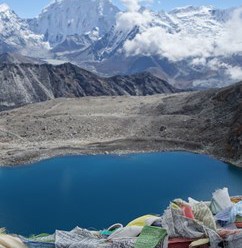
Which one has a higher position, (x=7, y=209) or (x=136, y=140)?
(x=7, y=209)

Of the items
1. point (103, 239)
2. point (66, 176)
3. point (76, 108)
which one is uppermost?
point (103, 239)

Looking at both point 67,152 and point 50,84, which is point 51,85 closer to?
point 50,84

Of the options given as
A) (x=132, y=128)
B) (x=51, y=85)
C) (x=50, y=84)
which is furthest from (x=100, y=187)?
(x=50, y=84)

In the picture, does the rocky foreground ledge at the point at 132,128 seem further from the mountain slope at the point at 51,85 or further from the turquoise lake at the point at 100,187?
the mountain slope at the point at 51,85

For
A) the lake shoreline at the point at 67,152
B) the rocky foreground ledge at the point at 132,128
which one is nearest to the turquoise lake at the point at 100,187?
the lake shoreline at the point at 67,152

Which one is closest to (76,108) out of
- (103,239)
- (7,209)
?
(7,209)

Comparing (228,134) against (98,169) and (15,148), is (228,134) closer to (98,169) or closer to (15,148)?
(98,169)

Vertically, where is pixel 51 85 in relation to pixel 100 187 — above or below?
below
